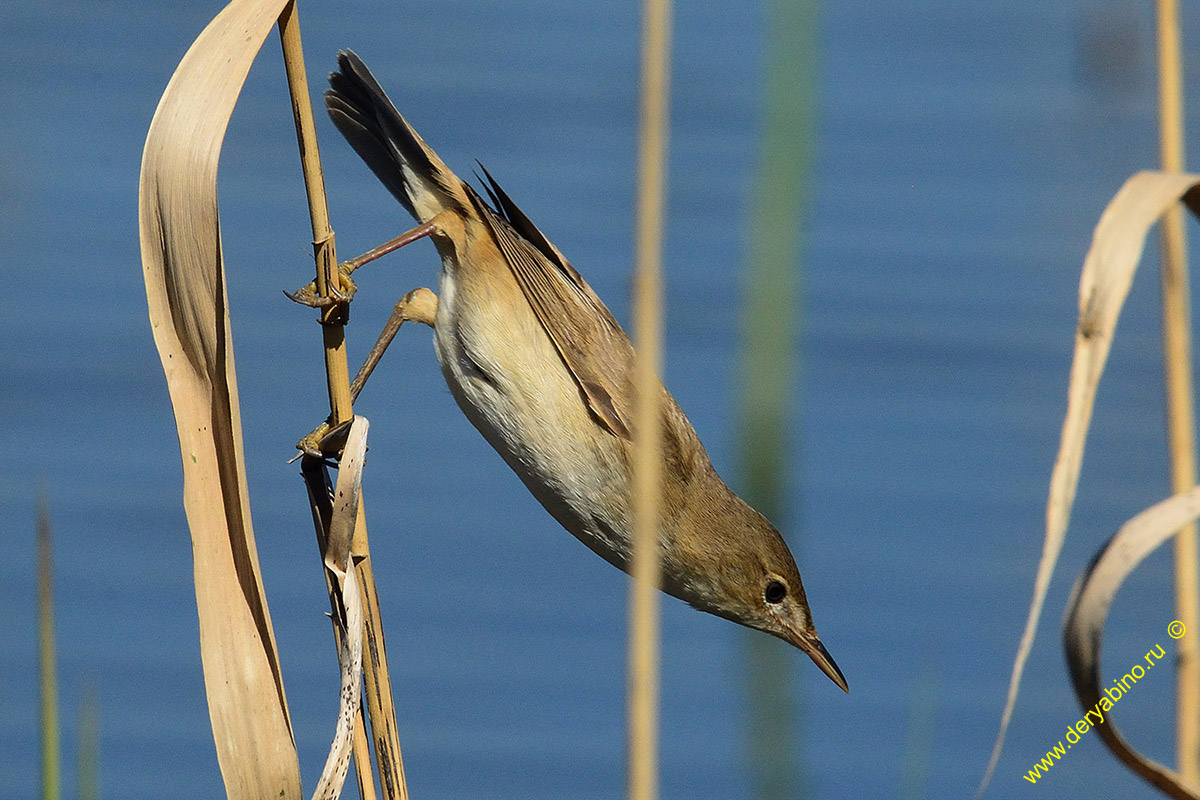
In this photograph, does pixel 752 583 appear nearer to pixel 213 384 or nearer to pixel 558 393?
pixel 558 393

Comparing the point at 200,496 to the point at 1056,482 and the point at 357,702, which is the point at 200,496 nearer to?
the point at 357,702

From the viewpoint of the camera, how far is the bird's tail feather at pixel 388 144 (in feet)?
10.2

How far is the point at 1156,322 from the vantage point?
6492 millimetres

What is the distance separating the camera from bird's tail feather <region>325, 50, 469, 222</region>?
10.2 feet

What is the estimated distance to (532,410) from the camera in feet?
9.55

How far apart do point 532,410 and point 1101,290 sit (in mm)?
1486

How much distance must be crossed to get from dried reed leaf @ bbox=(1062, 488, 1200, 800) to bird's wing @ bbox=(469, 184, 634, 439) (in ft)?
4.97

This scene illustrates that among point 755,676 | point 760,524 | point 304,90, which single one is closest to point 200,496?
point 304,90

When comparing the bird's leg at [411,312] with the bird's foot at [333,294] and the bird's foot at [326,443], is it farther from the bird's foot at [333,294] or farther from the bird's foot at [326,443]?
the bird's foot at [326,443]

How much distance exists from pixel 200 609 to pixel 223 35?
743mm

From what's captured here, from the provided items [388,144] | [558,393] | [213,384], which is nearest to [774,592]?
[558,393]

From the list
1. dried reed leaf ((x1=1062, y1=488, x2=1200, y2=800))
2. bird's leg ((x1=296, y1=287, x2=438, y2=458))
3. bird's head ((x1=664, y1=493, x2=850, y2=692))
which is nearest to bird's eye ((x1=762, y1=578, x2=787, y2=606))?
bird's head ((x1=664, y1=493, x2=850, y2=692))

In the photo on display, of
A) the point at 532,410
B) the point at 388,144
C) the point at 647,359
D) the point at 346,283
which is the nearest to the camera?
the point at 647,359

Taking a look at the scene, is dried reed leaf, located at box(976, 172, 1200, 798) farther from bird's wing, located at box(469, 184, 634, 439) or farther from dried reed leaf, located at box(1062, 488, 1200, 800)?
bird's wing, located at box(469, 184, 634, 439)
